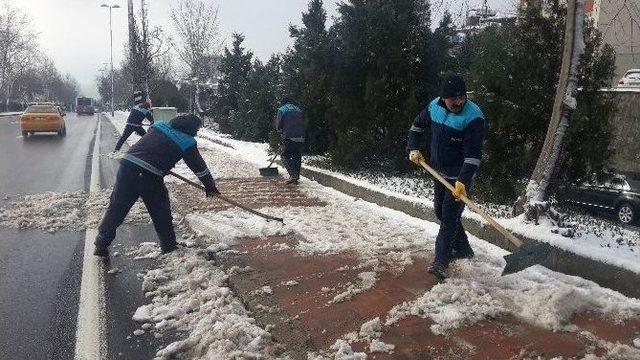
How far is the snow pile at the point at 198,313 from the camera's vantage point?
321 centimetres

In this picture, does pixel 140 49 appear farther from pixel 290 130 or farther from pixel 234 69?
pixel 290 130

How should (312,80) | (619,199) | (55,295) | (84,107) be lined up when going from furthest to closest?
(84,107) < (312,80) < (619,199) < (55,295)

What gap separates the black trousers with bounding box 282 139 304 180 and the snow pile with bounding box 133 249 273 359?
4.62m

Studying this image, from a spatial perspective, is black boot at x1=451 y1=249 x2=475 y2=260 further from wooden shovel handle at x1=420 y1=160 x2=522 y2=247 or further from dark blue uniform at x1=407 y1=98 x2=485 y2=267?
wooden shovel handle at x1=420 y1=160 x2=522 y2=247

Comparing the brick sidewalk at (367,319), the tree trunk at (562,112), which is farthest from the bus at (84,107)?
the tree trunk at (562,112)

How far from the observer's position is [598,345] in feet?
10.7

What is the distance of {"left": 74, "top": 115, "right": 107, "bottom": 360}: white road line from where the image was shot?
3273 millimetres

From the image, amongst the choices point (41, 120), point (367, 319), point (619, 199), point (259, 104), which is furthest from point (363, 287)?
point (41, 120)

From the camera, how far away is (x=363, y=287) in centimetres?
427

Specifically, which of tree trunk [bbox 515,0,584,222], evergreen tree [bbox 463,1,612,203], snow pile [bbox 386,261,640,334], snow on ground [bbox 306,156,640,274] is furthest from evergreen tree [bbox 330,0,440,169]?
snow pile [bbox 386,261,640,334]

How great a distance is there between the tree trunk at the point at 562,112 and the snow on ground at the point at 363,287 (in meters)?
0.67

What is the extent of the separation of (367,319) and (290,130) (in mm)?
5976

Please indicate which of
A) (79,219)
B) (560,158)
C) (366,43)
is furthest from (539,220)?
(79,219)

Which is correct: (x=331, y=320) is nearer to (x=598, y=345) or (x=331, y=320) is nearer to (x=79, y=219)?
(x=598, y=345)
